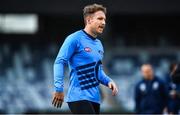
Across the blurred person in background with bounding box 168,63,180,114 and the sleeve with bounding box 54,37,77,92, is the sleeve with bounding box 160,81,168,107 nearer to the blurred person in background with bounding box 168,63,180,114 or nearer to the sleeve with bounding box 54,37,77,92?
the blurred person in background with bounding box 168,63,180,114

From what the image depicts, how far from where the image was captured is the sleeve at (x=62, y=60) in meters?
5.70

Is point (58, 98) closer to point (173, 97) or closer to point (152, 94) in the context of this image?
point (152, 94)

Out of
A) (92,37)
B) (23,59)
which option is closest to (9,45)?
(23,59)

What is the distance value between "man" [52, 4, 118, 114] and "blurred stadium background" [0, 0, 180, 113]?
551 inches

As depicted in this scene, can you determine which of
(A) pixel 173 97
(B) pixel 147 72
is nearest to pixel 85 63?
(B) pixel 147 72

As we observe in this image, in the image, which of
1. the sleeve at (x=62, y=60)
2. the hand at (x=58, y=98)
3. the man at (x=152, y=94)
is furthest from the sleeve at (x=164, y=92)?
the hand at (x=58, y=98)

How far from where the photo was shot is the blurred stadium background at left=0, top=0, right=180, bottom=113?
2061 cm

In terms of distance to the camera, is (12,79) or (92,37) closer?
(92,37)

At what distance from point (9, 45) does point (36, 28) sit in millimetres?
1104

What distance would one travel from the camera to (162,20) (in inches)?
832

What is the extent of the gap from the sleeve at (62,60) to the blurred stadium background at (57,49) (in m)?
14.2

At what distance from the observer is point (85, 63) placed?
6.00 m

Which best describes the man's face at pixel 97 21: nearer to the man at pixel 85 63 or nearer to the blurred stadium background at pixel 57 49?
the man at pixel 85 63

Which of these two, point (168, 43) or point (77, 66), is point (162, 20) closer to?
point (168, 43)
